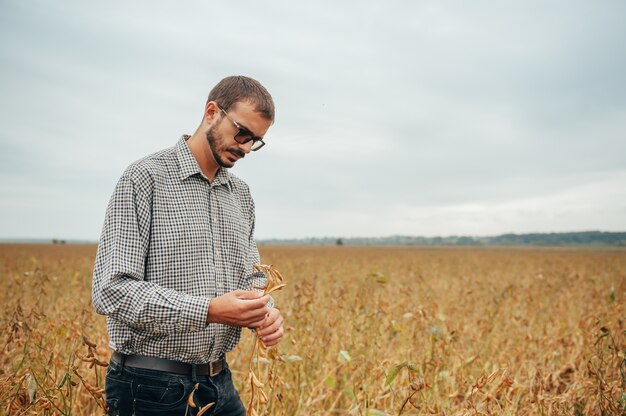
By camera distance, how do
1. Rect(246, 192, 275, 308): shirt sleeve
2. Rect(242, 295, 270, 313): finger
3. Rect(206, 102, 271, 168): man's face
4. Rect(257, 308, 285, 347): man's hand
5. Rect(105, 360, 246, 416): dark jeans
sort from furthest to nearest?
Rect(246, 192, 275, 308): shirt sleeve < Rect(206, 102, 271, 168): man's face < Rect(105, 360, 246, 416): dark jeans < Rect(257, 308, 285, 347): man's hand < Rect(242, 295, 270, 313): finger

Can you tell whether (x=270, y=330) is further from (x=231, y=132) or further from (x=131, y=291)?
(x=231, y=132)

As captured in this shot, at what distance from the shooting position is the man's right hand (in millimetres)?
1335

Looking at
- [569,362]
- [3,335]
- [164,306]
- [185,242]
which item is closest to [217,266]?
[185,242]

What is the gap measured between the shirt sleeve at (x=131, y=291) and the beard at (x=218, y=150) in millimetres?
384

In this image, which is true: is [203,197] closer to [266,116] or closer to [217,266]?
[217,266]

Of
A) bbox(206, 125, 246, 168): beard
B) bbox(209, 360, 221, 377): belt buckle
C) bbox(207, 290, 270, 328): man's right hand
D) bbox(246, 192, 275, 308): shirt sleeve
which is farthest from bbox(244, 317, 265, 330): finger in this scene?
bbox(206, 125, 246, 168): beard

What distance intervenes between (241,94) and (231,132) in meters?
0.16

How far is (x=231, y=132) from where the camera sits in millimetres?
1724

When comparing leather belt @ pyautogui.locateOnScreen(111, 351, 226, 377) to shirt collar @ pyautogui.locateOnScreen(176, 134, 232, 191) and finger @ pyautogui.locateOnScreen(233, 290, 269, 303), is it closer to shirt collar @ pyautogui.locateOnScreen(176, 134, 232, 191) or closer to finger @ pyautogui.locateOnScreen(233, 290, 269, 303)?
finger @ pyautogui.locateOnScreen(233, 290, 269, 303)

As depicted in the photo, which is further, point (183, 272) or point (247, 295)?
point (183, 272)

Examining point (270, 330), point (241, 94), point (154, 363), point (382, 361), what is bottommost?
point (382, 361)

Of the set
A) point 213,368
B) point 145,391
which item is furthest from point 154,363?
point 213,368

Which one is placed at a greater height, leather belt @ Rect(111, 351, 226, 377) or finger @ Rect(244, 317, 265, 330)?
finger @ Rect(244, 317, 265, 330)

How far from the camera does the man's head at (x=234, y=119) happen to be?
172 centimetres
